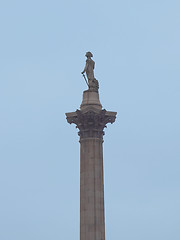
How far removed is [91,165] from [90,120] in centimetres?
347

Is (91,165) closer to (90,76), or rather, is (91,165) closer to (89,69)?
(90,76)

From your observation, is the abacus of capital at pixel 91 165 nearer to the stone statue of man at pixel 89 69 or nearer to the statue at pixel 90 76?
the statue at pixel 90 76

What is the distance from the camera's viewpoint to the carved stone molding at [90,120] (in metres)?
43.2

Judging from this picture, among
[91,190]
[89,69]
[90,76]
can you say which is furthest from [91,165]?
[89,69]

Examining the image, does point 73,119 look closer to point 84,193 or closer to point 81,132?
point 81,132

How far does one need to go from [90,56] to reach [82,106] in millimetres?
4975

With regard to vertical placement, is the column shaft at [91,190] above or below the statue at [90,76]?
below

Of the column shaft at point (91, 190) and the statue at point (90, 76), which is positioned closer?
the column shaft at point (91, 190)

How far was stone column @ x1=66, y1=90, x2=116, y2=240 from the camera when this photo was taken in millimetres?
41688

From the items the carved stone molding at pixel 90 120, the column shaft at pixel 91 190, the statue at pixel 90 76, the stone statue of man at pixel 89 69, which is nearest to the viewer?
the column shaft at pixel 91 190

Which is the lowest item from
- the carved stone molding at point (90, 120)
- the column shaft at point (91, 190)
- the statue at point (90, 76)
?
the column shaft at point (91, 190)

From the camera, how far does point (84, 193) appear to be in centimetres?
4231

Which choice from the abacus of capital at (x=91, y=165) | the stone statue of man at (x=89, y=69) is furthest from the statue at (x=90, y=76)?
the abacus of capital at (x=91, y=165)

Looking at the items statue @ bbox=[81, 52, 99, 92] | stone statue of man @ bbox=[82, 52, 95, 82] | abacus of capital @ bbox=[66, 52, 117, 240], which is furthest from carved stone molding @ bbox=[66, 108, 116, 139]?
stone statue of man @ bbox=[82, 52, 95, 82]
